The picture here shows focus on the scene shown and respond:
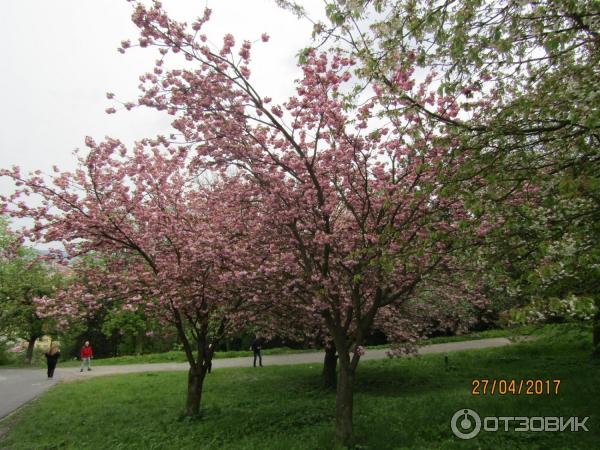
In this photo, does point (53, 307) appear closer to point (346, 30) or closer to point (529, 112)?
point (346, 30)

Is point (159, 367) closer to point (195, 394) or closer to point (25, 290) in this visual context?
point (25, 290)

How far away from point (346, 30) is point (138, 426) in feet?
31.3

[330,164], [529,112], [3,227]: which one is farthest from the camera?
[3,227]

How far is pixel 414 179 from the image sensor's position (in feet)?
24.1

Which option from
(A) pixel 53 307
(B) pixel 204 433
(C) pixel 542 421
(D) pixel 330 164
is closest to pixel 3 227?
(A) pixel 53 307

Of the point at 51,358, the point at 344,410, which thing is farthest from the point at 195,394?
the point at 51,358

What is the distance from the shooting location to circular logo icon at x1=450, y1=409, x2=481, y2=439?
744 centimetres

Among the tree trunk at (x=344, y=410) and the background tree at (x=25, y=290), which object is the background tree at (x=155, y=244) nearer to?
the tree trunk at (x=344, y=410)

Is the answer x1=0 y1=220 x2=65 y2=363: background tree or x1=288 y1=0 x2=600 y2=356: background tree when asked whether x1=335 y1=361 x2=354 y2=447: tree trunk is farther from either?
x1=0 y1=220 x2=65 y2=363: background tree

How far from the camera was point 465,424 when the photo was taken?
7.90m
